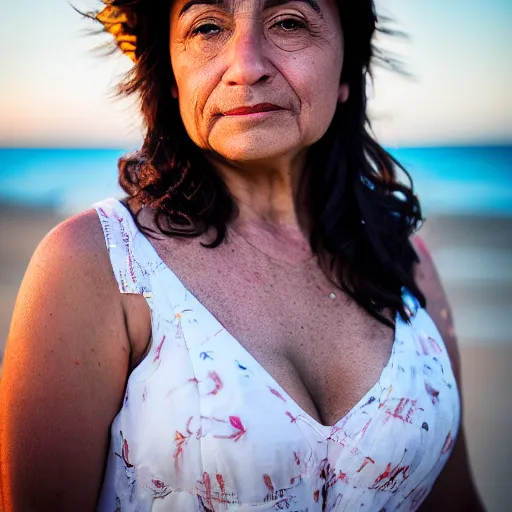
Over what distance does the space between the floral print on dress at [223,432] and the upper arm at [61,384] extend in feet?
0.20

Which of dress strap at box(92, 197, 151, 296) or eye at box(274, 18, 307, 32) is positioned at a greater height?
eye at box(274, 18, 307, 32)

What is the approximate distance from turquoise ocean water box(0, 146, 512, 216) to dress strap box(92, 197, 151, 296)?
992cm

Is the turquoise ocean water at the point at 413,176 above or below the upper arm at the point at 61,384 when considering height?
below

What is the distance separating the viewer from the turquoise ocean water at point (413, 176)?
13.6 m

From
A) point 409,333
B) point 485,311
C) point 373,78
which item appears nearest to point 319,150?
point 373,78

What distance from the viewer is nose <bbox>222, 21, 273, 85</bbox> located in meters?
1.92

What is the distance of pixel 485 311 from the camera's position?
7.25 metres

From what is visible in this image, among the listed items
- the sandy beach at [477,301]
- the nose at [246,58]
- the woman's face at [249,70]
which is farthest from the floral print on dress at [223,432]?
the sandy beach at [477,301]

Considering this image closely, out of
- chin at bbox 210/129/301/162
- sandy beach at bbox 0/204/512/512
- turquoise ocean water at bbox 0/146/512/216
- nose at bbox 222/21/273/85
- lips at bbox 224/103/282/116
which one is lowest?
turquoise ocean water at bbox 0/146/512/216

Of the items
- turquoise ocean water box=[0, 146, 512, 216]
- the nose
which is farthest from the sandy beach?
the nose

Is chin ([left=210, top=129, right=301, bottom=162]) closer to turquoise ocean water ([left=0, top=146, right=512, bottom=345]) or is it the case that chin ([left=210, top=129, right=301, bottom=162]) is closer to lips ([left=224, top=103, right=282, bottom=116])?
lips ([left=224, top=103, right=282, bottom=116])

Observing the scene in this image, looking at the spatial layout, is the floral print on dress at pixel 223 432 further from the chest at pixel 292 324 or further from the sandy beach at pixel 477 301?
the sandy beach at pixel 477 301

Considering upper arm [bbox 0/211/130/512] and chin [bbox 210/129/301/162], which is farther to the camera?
chin [bbox 210/129/301/162]

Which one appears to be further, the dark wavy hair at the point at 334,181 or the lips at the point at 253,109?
the dark wavy hair at the point at 334,181
